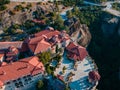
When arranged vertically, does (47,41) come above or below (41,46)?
above

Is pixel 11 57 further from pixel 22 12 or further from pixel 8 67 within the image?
pixel 22 12

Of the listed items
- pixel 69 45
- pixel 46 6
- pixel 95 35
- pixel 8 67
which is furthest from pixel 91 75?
pixel 46 6

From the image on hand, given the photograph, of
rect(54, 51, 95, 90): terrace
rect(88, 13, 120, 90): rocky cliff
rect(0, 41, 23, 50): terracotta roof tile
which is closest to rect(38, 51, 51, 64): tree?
rect(54, 51, 95, 90): terrace

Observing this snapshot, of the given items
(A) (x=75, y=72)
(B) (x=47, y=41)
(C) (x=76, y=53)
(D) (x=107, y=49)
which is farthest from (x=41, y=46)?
(D) (x=107, y=49)

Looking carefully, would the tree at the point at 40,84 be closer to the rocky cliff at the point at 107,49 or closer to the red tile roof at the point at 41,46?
the red tile roof at the point at 41,46

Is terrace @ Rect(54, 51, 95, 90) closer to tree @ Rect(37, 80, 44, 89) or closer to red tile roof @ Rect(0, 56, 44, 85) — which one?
tree @ Rect(37, 80, 44, 89)

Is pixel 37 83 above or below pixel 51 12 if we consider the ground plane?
below

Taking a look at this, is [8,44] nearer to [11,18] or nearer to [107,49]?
[11,18]
